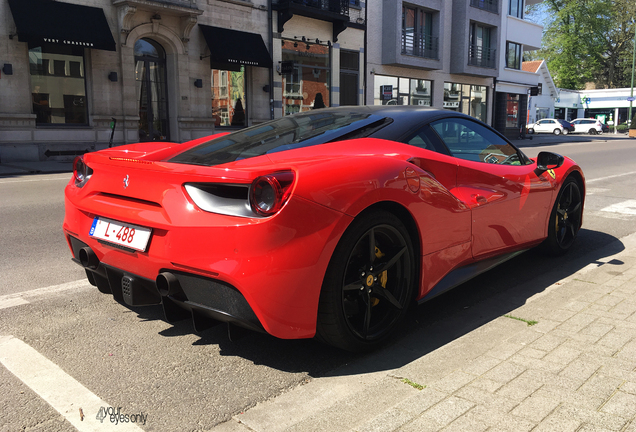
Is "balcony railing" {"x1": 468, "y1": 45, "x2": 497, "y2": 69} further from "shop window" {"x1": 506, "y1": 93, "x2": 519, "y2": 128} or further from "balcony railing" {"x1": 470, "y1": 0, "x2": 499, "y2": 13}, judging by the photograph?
"shop window" {"x1": 506, "y1": 93, "x2": 519, "y2": 128}

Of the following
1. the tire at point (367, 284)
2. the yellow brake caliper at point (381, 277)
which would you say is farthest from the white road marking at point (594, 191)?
the yellow brake caliper at point (381, 277)

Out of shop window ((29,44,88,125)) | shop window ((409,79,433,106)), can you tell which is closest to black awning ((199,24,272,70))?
shop window ((29,44,88,125))

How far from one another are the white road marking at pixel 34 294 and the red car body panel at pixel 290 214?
79 cm

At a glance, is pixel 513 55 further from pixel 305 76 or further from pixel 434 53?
pixel 305 76

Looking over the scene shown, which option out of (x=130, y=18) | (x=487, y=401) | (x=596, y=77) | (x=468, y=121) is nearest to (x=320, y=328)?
(x=487, y=401)

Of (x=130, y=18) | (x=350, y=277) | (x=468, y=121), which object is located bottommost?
(x=350, y=277)

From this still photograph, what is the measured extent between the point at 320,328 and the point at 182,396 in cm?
70

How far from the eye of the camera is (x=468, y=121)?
3.95 m

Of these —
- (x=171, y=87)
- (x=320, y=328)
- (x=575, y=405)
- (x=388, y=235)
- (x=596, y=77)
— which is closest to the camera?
(x=575, y=405)

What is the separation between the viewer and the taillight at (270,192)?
2.40 m

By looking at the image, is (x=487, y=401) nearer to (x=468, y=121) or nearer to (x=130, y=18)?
(x=468, y=121)

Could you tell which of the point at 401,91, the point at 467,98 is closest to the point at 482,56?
the point at 467,98

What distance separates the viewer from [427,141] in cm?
341

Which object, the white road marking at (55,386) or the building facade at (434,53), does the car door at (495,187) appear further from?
the building facade at (434,53)
